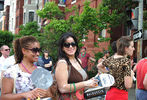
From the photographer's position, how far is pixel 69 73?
317 cm

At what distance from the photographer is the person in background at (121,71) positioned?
406 cm

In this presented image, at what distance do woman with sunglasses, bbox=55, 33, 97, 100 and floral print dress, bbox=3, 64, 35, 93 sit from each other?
0.36m

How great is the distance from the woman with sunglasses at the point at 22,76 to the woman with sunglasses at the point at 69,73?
0.34 meters

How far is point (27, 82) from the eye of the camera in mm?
2904

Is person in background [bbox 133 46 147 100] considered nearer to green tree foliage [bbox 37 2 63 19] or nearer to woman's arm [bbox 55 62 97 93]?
woman's arm [bbox 55 62 97 93]

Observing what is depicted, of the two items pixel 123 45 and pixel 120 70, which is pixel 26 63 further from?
pixel 123 45

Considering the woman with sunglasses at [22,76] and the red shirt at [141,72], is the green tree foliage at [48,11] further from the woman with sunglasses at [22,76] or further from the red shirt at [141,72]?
the woman with sunglasses at [22,76]

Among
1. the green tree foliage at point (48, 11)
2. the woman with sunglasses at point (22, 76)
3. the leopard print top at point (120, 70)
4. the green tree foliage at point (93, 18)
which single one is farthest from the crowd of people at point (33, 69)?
the green tree foliage at point (48, 11)

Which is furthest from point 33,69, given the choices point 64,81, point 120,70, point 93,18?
point 93,18

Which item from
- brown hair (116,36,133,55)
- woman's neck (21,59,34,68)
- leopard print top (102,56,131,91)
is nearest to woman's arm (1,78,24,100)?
woman's neck (21,59,34,68)

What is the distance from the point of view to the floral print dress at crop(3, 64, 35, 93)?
2857mm

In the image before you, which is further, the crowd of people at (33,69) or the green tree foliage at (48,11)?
the green tree foliage at (48,11)

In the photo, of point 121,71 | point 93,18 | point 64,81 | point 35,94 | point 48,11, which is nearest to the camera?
point 35,94

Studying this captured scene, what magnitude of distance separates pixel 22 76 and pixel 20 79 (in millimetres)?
43
